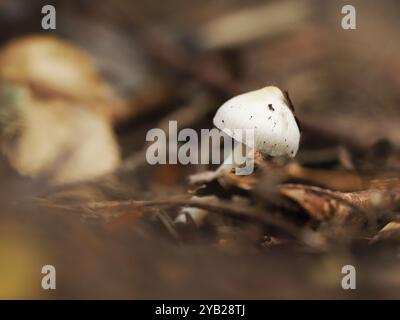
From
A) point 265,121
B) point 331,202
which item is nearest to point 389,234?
point 331,202

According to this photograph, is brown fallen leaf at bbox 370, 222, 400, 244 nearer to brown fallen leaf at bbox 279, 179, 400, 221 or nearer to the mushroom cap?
brown fallen leaf at bbox 279, 179, 400, 221

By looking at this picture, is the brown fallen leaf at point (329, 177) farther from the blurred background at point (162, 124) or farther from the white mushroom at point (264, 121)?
the white mushroom at point (264, 121)

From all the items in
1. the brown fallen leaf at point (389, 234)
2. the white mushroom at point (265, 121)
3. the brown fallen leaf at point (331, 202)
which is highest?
the white mushroom at point (265, 121)

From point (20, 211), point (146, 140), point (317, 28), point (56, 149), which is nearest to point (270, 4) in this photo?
point (317, 28)

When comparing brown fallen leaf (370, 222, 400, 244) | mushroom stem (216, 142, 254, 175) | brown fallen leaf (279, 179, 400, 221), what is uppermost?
mushroom stem (216, 142, 254, 175)

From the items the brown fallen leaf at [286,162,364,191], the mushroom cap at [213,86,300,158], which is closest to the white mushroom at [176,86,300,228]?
the mushroom cap at [213,86,300,158]

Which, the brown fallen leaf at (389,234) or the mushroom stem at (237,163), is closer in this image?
the brown fallen leaf at (389,234)

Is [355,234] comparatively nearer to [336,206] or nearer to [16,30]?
[336,206]

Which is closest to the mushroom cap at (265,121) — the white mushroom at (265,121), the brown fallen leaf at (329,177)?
the white mushroom at (265,121)
